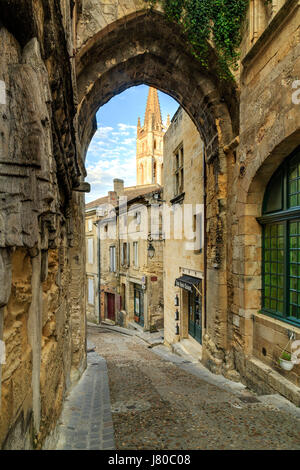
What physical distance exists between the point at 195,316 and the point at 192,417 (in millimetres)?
6061

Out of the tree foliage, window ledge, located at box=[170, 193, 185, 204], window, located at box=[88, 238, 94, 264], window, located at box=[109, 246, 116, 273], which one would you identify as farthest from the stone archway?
window, located at box=[88, 238, 94, 264]

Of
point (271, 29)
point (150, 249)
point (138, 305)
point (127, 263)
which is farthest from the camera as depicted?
point (127, 263)

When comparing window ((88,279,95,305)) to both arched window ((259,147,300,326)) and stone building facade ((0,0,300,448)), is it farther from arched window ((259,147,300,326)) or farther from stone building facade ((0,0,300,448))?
arched window ((259,147,300,326))

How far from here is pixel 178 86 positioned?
22.0 ft

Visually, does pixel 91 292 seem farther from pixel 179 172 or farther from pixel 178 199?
pixel 179 172

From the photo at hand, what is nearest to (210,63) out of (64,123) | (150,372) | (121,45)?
(121,45)

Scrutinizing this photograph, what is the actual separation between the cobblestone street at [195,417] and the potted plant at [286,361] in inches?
18.3

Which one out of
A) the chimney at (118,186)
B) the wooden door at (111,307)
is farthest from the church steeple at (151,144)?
the wooden door at (111,307)

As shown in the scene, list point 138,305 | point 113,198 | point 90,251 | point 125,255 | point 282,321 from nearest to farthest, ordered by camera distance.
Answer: point 282,321 < point 138,305 < point 125,255 < point 113,198 < point 90,251

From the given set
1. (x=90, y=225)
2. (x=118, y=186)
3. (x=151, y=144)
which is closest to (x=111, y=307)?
(x=90, y=225)

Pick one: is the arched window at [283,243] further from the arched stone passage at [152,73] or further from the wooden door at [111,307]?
the wooden door at [111,307]

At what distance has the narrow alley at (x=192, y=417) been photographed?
2.75 meters

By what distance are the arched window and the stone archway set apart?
133 cm

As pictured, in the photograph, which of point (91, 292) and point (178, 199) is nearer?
point (178, 199)
